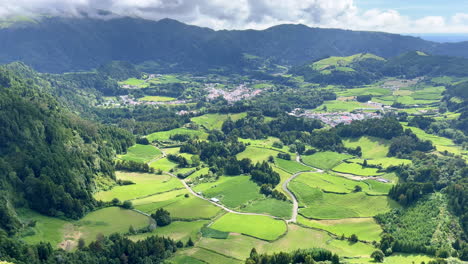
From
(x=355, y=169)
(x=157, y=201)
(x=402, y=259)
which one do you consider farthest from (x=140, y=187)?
(x=355, y=169)

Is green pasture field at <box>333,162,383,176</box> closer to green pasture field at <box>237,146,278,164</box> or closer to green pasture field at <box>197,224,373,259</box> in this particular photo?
green pasture field at <box>237,146,278,164</box>

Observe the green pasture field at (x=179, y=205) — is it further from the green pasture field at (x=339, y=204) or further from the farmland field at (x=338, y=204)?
the farmland field at (x=338, y=204)

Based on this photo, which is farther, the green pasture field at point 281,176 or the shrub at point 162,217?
the green pasture field at point 281,176

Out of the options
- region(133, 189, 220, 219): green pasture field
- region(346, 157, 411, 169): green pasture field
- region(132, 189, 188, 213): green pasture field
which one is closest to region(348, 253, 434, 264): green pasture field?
region(133, 189, 220, 219): green pasture field

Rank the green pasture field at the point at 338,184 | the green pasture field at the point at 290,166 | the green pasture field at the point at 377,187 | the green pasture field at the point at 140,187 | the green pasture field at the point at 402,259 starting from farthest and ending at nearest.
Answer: the green pasture field at the point at 290,166
the green pasture field at the point at 338,184
the green pasture field at the point at 377,187
the green pasture field at the point at 140,187
the green pasture field at the point at 402,259

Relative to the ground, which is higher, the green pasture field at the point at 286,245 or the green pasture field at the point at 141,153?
the green pasture field at the point at 141,153

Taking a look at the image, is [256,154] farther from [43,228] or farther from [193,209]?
[43,228]

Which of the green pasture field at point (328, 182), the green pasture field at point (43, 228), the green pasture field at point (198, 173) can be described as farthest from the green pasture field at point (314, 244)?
the green pasture field at point (198, 173)
